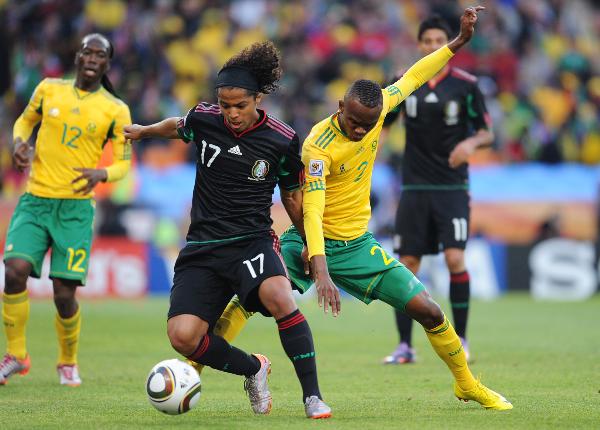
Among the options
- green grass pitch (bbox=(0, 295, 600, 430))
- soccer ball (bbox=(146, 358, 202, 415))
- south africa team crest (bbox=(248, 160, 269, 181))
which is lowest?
green grass pitch (bbox=(0, 295, 600, 430))

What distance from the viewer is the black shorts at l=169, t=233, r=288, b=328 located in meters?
7.04

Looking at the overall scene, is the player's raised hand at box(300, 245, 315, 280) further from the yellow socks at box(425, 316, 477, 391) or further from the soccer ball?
→ the soccer ball

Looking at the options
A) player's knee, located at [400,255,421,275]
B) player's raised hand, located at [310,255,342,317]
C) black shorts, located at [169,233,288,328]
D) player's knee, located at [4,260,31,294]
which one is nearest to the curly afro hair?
black shorts, located at [169,233,288,328]

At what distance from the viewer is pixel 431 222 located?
1077 centimetres

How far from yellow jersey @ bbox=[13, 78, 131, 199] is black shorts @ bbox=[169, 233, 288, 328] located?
7.52 feet

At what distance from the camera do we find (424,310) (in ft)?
→ 23.8

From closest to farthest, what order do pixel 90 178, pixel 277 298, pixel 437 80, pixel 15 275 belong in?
pixel 277 298 → pixel 90 178 → pixel 15 275 → pixel 437 80

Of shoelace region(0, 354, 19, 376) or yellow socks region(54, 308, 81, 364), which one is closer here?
shoelace region(0, 354, 19, 376)

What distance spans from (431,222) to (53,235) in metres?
3.72

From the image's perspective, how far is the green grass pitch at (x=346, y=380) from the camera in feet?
22.6

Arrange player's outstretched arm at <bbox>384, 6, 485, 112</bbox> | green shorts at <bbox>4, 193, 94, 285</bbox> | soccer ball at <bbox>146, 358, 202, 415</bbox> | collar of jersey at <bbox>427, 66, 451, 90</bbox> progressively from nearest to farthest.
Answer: soccer ball at <bbox>146, 358, 202, 415</bbox> → player's outstretched arm at <bbox>384, 6, 485, 112</bbox> → green shorts at <bbox>4, 193, 94, 285</bbox> → collar of jersey at <bbox>427, 66, 451, 90</bbox>

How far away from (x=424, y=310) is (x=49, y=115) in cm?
397

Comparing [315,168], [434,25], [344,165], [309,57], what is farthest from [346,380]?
[309,57]

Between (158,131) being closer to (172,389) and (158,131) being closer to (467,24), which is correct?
(172,389)
